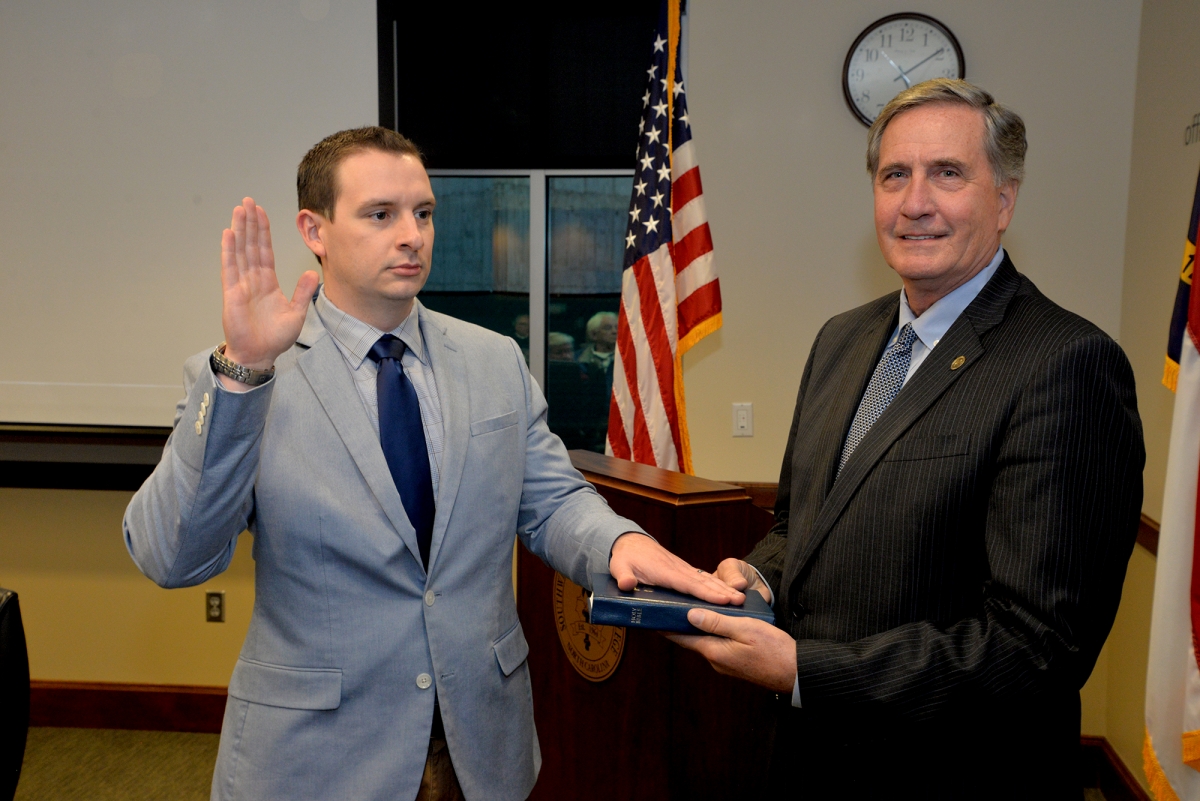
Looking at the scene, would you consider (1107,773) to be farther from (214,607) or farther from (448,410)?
(214,607)

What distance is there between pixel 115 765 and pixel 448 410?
2716mm

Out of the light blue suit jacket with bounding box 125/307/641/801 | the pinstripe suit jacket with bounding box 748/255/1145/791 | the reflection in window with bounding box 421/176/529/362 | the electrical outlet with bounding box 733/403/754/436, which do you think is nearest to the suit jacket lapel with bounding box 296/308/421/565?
the light blue suit jacket with bounding box 125/307/641/801

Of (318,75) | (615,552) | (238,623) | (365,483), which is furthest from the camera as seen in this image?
(238,623)

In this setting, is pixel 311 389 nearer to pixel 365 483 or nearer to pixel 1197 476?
pixel 365 483

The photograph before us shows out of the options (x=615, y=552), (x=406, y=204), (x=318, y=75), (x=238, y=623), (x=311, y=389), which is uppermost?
(x=318, y=75)

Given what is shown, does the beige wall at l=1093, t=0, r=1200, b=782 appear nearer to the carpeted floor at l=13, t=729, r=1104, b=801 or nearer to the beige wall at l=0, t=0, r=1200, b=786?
the beige wall at l=0, t=0, r=1200, b=786

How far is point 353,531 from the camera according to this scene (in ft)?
4.52

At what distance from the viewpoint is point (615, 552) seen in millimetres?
1535

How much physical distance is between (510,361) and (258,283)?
52 centimetres

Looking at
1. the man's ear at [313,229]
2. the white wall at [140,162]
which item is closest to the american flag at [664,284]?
the white wall at [140,162]

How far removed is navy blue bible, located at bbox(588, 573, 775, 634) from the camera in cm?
134

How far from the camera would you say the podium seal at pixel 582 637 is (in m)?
2.10

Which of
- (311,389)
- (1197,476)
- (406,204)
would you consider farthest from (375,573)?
(1197,476)

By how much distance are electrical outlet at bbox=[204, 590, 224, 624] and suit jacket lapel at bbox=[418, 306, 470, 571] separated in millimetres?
2436
